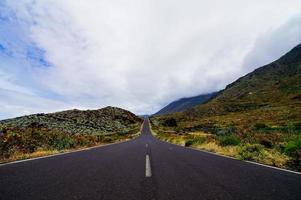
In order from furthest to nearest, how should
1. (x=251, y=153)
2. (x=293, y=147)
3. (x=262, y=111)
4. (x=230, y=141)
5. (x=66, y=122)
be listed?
(x=262, y=111)
(x=66, y=122)
(x=230, y=141)
(x=251, y=153)
(x=293, y=147)

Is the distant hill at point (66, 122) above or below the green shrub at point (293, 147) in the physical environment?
above

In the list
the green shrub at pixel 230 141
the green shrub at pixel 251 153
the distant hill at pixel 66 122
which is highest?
the distant hill at pixel 66 122

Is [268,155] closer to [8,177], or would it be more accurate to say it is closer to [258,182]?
[258,182]

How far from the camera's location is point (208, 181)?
5.80 meters

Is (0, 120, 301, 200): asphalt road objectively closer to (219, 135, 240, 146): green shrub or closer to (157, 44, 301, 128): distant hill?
(219, 135, 240, 146): green shrub

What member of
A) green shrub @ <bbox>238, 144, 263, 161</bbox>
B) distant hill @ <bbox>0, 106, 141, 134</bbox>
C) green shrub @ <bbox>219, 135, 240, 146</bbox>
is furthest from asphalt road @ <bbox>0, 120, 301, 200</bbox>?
distant hill @ <bbox>0, 106, 141, 134</bbox>

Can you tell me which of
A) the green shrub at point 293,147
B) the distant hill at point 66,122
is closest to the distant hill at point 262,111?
the distant hill at point 66,122

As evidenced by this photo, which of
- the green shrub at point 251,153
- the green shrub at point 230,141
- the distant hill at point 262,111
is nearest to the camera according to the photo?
the green shrub at point 251,153

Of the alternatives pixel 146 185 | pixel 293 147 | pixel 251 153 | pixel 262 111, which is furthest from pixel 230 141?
pixel 262 111

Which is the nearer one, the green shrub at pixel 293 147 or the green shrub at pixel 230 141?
the green shrub at pixel 293 147

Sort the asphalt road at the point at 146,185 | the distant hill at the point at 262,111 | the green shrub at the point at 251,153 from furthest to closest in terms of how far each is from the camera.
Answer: the distant hill at the point at 262,111, the green shrub at the point at 251,153, the asphalt road at the point at 146,185

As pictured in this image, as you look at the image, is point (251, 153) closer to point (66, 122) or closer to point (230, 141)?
point (230, 141)

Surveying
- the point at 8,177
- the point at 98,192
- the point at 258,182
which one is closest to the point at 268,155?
the point at 258,182

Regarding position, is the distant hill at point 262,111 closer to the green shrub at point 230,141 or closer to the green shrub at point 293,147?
the green shrub at point 230,141
